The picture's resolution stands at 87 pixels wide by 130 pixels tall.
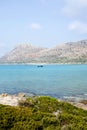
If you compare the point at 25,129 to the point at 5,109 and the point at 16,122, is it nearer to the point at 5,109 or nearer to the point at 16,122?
the point at 16,122

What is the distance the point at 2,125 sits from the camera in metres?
10.7

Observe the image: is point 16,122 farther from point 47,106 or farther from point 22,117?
point 47,106

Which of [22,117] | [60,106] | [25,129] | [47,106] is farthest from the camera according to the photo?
[60,106]

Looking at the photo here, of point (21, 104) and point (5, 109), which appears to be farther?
point (21, 104)

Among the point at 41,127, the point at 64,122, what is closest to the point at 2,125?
the point at 41,127

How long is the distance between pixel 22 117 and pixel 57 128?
136 centimetres

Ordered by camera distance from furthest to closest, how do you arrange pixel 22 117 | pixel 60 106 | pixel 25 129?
pixel 60 106 < pixel 22 117 < pixel 25 129

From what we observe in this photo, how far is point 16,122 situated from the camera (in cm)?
1098

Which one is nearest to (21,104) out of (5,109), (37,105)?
(37,105)

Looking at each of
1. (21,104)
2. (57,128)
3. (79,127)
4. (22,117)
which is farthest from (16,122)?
(21,104)

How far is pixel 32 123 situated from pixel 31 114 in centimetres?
79

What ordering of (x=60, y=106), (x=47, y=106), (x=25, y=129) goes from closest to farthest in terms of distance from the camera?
(x=25, y=129) → (x=47, y=106) → (x=60, y=106)

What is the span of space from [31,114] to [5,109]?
1015mm

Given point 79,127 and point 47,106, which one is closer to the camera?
point 79,127
